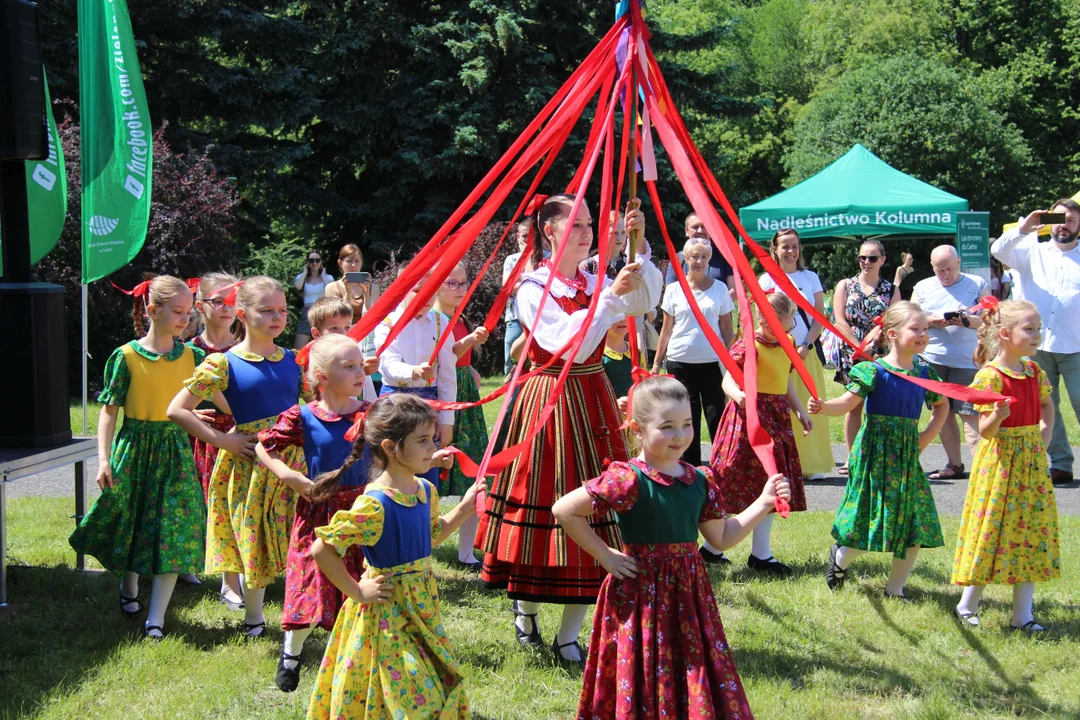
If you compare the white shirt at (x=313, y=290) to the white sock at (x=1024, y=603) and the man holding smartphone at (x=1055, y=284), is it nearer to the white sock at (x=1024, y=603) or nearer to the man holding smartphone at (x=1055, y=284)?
the man holding smartphone at (x=1055, y=284)

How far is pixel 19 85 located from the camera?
4.98m

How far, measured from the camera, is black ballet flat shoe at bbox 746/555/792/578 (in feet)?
18.6

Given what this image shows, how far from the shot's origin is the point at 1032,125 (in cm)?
3095

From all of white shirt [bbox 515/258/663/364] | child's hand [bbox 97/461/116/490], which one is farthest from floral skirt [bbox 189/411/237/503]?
white shirt [bbox 515/258/663/364]

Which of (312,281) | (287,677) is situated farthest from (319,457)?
(312,281)

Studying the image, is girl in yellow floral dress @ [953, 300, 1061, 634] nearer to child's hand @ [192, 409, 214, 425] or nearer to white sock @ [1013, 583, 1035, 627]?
white sock @ [1013, 583, 1035, 627]

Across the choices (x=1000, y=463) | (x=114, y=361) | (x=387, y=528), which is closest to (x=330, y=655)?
(x=387, y=528)

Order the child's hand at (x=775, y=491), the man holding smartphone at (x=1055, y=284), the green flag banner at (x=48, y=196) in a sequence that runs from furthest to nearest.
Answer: the man holding smartphone at (x=1055, y=284)
the green flag banner at (x=48, y=196)
the child's hand at (x=775, y=491)

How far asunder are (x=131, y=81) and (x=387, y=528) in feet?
16.9

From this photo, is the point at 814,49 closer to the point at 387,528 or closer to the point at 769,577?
the point at 769,577

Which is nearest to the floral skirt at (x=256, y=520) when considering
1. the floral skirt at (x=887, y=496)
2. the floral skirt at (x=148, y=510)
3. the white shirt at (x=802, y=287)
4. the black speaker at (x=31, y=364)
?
the floral skirt at (x=148, y=510)

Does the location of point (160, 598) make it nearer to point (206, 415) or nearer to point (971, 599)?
point (206, 415)

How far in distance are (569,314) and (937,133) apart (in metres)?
24.9

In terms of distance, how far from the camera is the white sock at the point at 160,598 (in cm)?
471
